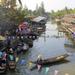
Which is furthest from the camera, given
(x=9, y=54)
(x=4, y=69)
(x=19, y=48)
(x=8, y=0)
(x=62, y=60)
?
(x=8, y=0)

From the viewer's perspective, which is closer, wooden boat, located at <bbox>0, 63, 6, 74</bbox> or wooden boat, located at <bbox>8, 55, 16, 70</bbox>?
wooden boat, located at <bbox>0, 63, 6, 74</bbox>

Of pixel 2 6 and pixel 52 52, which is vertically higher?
pixel 2 6

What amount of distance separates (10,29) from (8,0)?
699cm

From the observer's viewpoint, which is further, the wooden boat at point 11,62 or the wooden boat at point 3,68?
the wooden boat at point 11,62

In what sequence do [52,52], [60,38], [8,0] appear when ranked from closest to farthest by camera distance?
[52,52] → [8,0] → [60,38]

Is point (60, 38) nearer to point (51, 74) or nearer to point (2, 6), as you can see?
point (2, 6)

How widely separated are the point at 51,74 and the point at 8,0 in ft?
108

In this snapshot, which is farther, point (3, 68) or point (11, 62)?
point (11, 62)

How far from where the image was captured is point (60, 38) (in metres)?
67.8

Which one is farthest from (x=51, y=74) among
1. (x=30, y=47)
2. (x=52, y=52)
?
(x=30, y=47)

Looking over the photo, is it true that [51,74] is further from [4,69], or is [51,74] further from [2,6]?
[2,6]

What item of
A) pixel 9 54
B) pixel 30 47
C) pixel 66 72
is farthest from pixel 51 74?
pixel 30 47

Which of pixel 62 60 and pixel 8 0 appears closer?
pixel 62 60

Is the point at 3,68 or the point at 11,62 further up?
the point at 11,62
